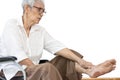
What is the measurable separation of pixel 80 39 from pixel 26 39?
1.29 m

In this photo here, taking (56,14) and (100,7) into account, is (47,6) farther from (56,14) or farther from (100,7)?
(100,7)

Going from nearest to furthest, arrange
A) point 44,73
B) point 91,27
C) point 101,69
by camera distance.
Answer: point 44,73 < point 101,69 < point 91,27

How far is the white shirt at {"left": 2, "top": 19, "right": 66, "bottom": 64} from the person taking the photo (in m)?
2.07

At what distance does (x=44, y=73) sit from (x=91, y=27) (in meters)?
1.72

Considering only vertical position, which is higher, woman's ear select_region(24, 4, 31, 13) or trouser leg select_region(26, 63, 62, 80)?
woman's ear select_region(24, 4, 31, 13)

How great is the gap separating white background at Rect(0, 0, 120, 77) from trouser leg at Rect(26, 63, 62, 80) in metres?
1.58

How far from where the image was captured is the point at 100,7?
3.43m

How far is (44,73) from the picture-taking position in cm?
180

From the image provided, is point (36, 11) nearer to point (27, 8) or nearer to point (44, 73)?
point (27, 8)

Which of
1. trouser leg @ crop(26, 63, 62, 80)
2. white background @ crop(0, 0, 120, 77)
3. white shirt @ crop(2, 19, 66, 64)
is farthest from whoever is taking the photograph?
white background @ crop(0, 0, 120, 77)

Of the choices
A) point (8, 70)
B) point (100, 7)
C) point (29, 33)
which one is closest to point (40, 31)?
point (29, 33)

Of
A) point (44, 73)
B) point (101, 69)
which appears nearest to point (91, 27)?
point (101, 69)

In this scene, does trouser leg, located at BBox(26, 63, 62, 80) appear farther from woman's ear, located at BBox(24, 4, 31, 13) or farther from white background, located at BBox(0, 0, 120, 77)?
white background, located at BBox(0, 0, 120, 77)

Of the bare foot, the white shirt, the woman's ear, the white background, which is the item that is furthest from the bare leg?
the white background
